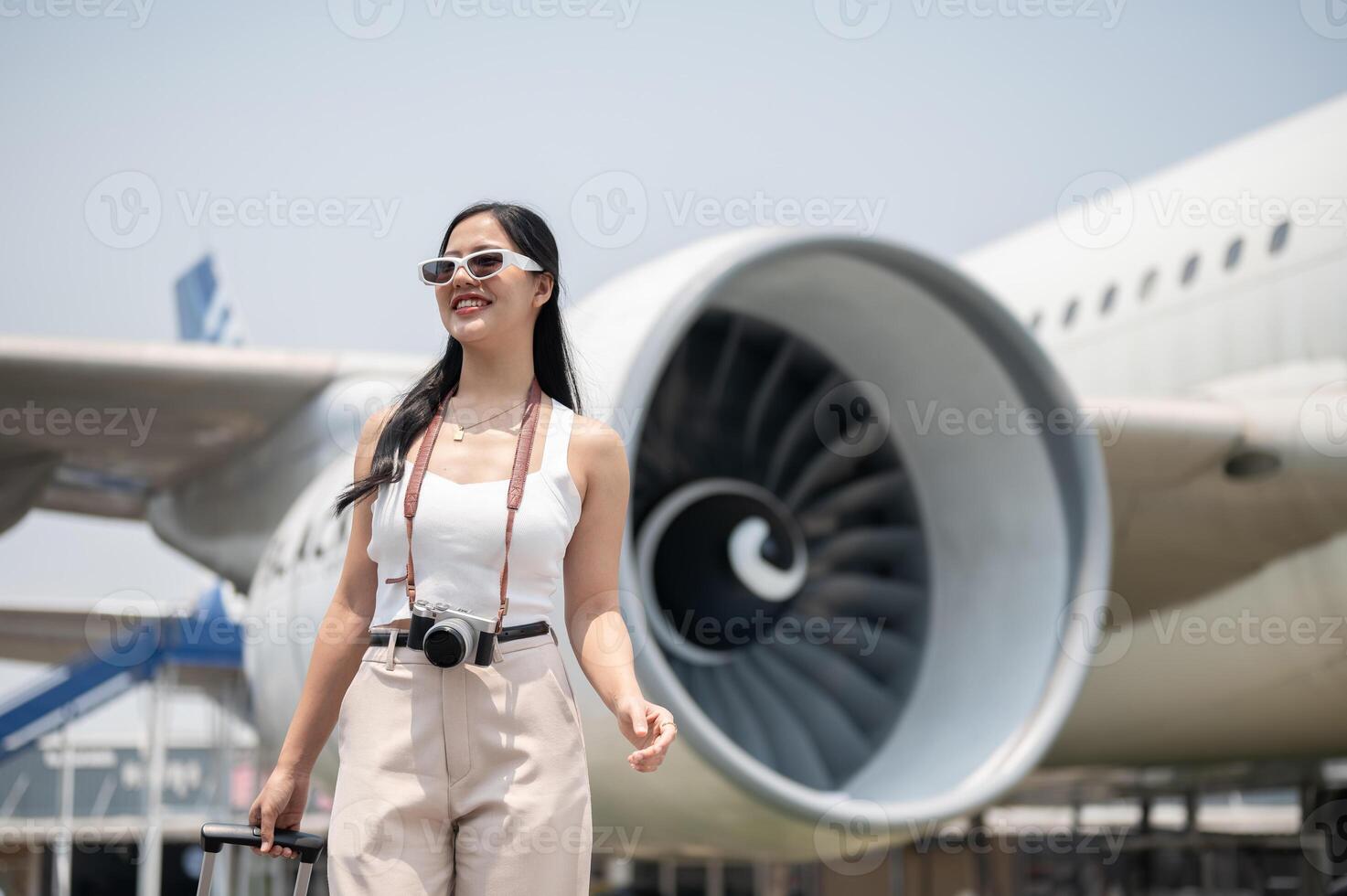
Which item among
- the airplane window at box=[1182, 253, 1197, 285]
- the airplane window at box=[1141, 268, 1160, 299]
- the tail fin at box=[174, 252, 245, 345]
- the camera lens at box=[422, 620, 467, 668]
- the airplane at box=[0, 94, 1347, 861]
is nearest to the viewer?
the camera lens at box=[422, 620, 467, 668]

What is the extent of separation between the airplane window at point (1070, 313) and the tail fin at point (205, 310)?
254 inches

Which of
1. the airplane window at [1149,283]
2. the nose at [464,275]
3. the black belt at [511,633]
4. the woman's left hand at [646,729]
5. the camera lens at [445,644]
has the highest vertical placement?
the airplane window at [1149,283]

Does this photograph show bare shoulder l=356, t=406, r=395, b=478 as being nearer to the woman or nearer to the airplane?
the woman

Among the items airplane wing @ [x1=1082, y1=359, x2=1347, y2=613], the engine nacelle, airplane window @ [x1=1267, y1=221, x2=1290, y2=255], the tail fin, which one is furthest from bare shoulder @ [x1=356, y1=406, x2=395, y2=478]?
the tail fin

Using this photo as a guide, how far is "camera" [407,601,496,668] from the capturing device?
1.29 meters

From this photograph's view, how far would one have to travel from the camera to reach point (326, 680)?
1448mm

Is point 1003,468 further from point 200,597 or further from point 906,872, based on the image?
point 200,597

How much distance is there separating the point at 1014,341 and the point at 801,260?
60cm

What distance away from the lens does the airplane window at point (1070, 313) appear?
241 inches

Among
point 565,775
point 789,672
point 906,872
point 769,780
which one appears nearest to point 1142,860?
point 906,872

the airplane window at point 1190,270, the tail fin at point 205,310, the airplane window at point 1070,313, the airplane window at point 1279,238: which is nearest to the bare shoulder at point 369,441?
the airplane window at point 1279,238

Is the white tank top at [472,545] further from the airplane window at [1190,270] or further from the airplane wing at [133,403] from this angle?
the airplane window at [1190,270]

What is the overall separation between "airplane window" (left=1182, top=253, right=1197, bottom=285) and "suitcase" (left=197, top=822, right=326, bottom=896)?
4.65 metres

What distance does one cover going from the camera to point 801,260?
12.9 ft
